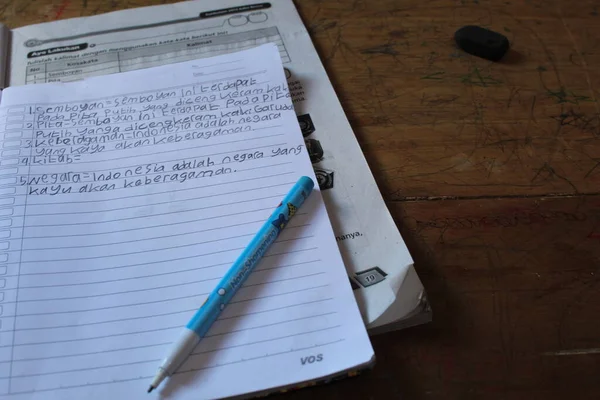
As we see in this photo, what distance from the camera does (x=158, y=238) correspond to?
0.44m

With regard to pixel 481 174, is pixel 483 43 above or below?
above

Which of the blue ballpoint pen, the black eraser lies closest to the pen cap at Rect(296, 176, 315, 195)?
the blue ballpoint pen

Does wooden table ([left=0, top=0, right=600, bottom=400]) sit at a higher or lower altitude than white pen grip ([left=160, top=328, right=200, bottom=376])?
higher

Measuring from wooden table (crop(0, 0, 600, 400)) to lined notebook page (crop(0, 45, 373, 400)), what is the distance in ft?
0.17

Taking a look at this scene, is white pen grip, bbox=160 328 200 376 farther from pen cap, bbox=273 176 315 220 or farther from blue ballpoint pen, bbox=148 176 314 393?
pen cap, bbox=273 176 315 220

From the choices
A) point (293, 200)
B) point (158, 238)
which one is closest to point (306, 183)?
point (293, 200)

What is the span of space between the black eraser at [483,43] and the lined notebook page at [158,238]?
0.70 ft

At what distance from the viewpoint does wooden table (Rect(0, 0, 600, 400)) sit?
0.39m

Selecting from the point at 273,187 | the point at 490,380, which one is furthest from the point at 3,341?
the point at 490,380

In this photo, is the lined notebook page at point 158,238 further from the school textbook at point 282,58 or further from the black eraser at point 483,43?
the black eraser at point 483,43

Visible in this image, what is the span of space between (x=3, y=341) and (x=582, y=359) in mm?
431

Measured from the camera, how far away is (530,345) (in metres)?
0.40

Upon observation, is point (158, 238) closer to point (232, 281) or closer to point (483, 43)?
point (232, 281)

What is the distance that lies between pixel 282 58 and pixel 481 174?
0.25 meters
